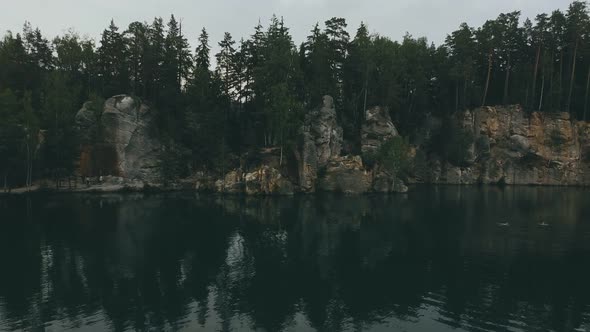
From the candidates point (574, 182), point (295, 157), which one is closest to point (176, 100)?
point (295, 157)

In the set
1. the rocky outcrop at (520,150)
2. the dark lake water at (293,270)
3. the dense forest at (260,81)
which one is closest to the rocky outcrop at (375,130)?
the dense forest at (260,81)

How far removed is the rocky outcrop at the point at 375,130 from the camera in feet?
308

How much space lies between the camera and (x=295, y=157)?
8556cm

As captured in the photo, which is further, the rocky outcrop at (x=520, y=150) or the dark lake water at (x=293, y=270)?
the rocky outcrop at (x=520, y=150)

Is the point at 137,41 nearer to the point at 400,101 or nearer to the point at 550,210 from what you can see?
the point at 400,101

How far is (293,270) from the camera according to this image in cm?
Result: 3453

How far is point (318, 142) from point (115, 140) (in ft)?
150

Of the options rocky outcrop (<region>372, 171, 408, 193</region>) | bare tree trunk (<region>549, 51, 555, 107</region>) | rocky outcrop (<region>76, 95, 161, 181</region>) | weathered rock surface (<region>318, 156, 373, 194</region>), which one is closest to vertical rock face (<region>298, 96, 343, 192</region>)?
weathered rock surface (<region>318, 156, 373, 194</region>)

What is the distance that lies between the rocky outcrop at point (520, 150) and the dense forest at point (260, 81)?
4622 millimetres

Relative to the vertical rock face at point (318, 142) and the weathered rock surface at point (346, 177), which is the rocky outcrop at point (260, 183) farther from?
the weathered rock surface at point (346, 177)

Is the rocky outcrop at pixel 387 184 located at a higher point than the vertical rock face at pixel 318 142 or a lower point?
lower

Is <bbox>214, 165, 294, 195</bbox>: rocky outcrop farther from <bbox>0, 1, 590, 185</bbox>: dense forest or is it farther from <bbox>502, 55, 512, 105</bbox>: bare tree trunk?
<bbox>502, 55, 512, 105</bbox>: bare tree trunk

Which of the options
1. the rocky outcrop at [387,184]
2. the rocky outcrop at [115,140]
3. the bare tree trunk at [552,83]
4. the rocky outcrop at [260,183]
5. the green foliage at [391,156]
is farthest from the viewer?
the bare tree trunk at [552,83]

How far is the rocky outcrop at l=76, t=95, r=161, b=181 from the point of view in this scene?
86.2 metres
